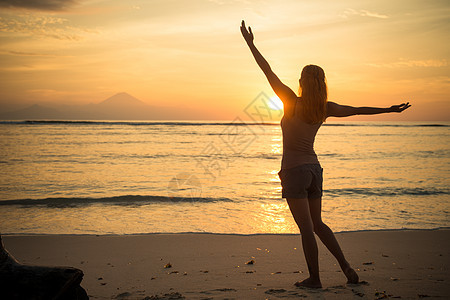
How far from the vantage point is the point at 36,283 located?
94.0 inches

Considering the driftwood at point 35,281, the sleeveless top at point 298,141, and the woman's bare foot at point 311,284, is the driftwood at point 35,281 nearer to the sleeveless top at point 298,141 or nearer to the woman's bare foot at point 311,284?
the sleeveless top at point 298,141

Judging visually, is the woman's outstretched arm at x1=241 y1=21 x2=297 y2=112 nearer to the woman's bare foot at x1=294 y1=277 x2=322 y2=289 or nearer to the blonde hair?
the blonde hair

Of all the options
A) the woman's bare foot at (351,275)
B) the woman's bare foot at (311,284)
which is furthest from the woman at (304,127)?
the woman's bare foot at (351,275)

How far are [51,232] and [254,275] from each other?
426cm

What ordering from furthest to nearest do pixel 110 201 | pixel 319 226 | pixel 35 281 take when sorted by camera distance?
pixel 110 201 → pixel 319 226 → pixel 35 281

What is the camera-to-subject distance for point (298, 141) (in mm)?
3396

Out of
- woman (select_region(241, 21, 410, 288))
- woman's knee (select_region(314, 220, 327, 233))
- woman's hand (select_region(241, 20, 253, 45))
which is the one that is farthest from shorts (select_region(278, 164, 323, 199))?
woman's hand (select_region(241, 20, 253, 45))

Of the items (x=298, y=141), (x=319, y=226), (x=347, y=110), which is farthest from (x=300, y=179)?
(x=347, y=110)

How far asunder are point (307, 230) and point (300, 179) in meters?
0.49

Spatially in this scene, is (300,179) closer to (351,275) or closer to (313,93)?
(313,93)

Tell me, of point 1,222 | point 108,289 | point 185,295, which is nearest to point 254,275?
point 185,295

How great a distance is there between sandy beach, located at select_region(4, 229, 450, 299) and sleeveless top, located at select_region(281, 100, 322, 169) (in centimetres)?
124

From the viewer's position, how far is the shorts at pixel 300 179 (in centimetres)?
338

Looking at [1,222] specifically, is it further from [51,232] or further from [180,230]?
[180,230]
